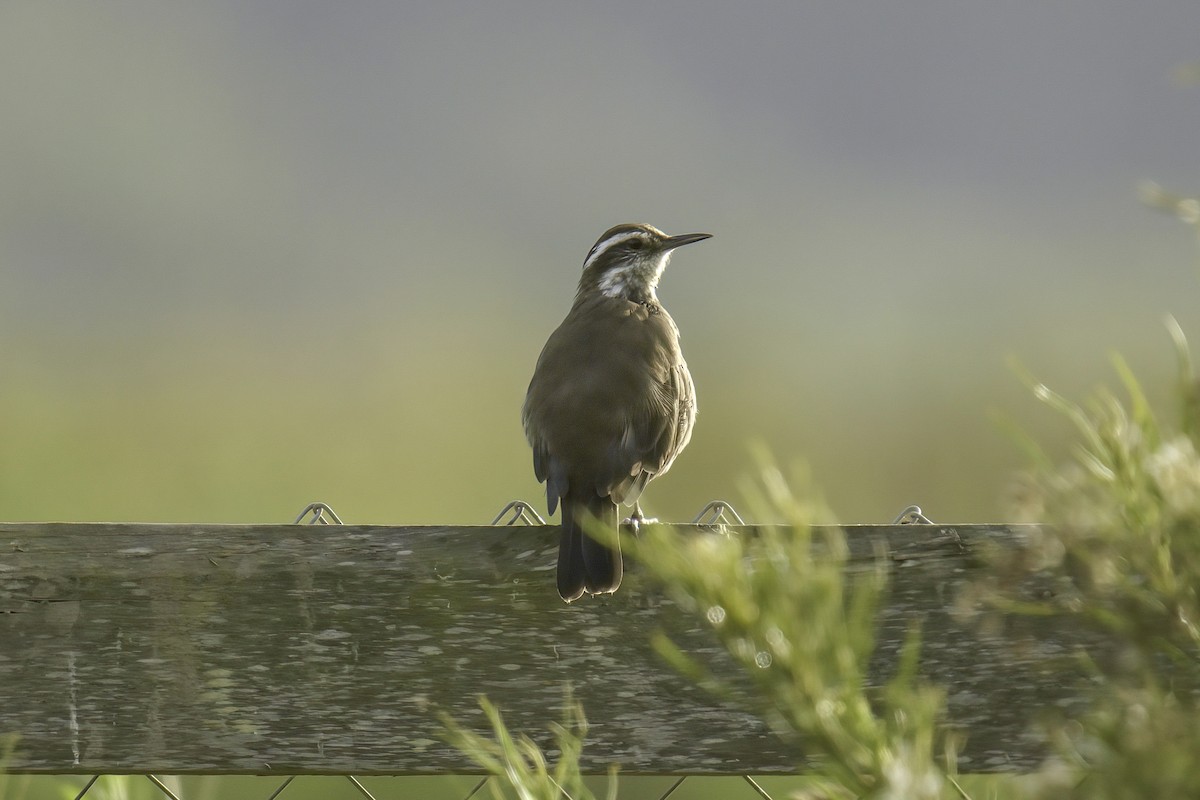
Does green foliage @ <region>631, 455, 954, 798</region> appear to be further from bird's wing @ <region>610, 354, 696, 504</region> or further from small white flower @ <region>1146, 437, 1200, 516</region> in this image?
bird's wing @ <region>610, 354, 696, 504</region>

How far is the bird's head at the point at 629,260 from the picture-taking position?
5418 millimetres

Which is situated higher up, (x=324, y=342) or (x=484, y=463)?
(x=324, y=342)

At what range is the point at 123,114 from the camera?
3935 inches

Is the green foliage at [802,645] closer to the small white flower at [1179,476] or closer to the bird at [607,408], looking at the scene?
the small white flower at [1179,476]

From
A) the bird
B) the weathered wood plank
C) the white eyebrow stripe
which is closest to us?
the weathered wood plank

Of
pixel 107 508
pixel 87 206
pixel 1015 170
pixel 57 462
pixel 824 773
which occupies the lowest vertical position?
pixel 824 773

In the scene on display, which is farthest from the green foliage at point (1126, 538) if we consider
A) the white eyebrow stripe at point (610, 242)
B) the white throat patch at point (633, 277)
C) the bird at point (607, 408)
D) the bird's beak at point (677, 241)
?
the white eyebrow stripe at point (610, 242)

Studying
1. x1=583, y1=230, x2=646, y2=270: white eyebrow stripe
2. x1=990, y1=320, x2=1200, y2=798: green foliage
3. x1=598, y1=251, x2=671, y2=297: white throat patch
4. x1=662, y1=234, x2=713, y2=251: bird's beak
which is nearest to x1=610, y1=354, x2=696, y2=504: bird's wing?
x1=598, y1=251, x2=671, y2=297: white throat patch

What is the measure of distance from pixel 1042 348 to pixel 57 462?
30.3 metres

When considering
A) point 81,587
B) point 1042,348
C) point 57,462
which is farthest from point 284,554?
point 1042,348

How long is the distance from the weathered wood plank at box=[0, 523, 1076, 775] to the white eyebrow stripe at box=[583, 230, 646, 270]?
3333 mm

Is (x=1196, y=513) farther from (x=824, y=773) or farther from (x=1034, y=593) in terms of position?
(x=1034, y=593)

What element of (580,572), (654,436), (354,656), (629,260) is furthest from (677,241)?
(354,656)

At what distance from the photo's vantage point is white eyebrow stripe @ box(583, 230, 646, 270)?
18.5 ft
